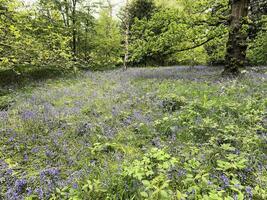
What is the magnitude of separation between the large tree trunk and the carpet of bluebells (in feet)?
10.7

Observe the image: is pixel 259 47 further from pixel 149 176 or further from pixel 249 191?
pixel 149 176

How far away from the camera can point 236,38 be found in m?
9.91

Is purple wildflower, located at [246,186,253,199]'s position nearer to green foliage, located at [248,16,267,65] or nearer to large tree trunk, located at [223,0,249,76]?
large tree trunk, located at [223,0,249,76]

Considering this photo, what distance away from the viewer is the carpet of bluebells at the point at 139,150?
9.79 feet

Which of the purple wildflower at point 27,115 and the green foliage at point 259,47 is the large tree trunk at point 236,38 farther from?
the purple wildflower at point 27,115

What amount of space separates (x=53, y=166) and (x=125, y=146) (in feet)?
4.38

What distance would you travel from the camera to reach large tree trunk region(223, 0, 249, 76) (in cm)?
986

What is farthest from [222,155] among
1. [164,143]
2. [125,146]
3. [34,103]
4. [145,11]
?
[145,11]

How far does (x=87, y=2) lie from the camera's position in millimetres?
21812

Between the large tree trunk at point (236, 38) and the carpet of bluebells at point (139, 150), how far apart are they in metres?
3.25

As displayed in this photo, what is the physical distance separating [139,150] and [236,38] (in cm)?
803

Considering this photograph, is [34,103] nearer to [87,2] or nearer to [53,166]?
[53,166]

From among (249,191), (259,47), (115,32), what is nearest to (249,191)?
(249,191)

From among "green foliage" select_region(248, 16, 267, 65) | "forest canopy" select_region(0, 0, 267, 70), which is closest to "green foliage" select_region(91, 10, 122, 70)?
"forest canopy" select_region(0, 0, 267, 70)
